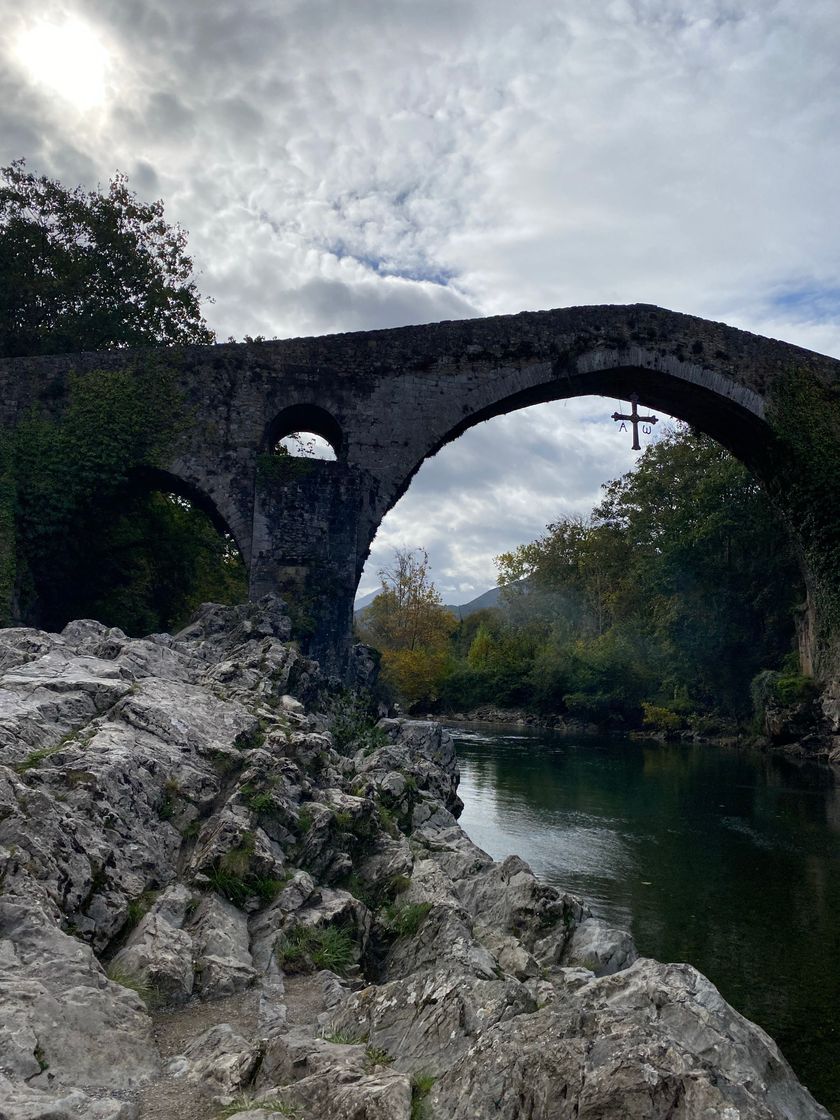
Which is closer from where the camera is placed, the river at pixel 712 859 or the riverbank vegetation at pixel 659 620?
the river at pixel 712 859

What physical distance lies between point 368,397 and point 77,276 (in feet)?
28.0

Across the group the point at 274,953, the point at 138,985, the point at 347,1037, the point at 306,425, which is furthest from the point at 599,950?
the point at 306,425

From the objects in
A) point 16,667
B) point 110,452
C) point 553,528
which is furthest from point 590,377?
point 553,528

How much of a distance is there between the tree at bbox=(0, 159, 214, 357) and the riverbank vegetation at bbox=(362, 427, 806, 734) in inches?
538

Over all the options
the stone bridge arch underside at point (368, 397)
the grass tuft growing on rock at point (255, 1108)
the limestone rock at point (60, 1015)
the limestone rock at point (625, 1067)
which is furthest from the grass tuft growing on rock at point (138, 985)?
the stone bridge arch underside at point (368, 397)

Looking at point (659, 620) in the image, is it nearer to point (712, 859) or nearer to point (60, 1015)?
A: point (712, 859)

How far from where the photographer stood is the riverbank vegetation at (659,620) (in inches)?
1158

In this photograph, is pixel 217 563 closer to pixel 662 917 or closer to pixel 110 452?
pixel 110 452

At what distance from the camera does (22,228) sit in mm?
19328

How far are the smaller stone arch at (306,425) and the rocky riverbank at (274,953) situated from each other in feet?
26.4

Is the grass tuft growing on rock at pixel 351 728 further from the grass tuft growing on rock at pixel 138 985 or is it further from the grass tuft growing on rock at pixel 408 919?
the grass tuft growing on rock at pixel 138 985

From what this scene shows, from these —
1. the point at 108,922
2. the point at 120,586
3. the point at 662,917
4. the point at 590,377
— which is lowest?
the point at 662,917

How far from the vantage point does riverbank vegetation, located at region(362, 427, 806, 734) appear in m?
29.4

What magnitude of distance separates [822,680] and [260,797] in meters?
20.7
